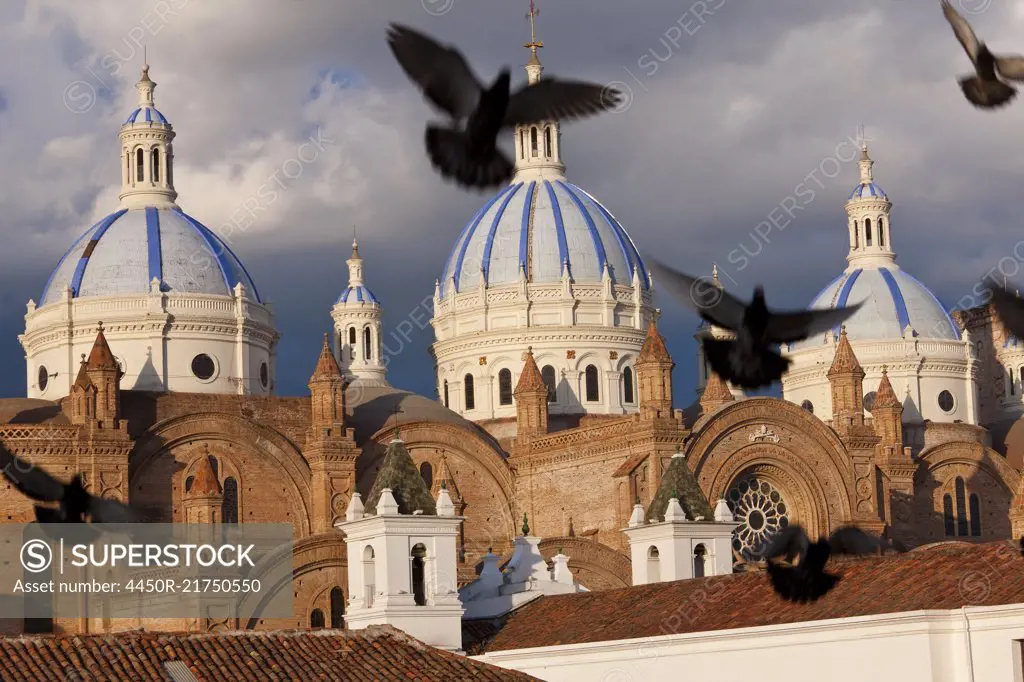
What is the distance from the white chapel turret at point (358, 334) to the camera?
72812mm

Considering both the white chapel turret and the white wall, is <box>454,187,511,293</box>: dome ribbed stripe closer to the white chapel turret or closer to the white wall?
the white chapel turret

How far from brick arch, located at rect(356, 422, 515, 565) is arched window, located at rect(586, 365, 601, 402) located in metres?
7.68

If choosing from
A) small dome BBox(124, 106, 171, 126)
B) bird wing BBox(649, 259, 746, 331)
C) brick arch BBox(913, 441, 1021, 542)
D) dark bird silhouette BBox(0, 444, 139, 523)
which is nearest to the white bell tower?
small dome BBox(124, 106, 171, 126)

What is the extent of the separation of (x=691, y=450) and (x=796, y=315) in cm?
4364

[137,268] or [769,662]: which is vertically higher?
[137,268]

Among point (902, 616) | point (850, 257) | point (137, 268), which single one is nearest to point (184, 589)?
point (137, 268)

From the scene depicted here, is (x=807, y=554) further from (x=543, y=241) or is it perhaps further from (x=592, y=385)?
(x=543, y=241)

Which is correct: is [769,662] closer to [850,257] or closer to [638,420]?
[638,420]

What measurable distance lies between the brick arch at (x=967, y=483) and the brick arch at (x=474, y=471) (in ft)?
50.1

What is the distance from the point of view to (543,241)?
68.2 metres

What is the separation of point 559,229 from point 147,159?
47.6ft

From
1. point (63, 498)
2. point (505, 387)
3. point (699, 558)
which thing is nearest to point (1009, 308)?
point (63, 498)

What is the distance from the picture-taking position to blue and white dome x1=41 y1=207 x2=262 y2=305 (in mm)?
59531

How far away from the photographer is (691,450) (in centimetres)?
5781
